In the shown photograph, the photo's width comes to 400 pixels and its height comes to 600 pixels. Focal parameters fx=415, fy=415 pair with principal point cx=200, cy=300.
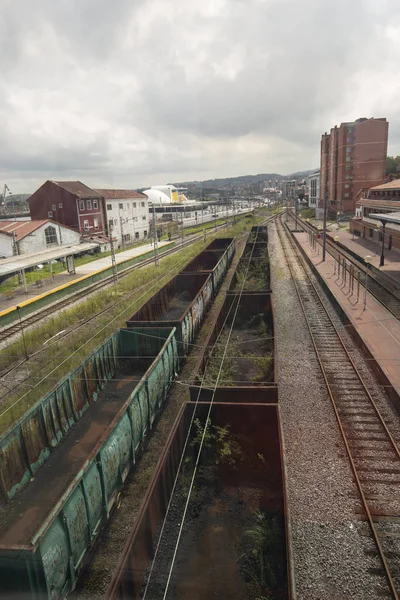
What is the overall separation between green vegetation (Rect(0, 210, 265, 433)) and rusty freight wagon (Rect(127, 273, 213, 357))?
1733mm

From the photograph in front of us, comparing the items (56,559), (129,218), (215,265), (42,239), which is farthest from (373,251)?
(56,559)

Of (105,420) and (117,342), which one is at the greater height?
(117,342)

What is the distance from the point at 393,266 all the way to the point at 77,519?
94.0 feet

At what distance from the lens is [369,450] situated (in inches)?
388

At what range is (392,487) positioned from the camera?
8.67m

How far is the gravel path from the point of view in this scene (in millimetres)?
6672

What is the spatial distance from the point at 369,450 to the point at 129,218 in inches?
1879

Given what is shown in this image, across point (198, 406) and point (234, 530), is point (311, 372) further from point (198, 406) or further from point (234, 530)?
point (234, 530)

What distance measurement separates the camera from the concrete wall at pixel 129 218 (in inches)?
2150

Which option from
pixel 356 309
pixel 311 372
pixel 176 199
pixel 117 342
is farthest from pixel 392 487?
pixel 176 199

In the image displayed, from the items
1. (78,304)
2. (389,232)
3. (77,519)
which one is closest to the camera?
(77,519)

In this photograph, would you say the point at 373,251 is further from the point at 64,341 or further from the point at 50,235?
the point at 50,235

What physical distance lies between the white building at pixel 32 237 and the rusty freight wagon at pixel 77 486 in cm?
2498

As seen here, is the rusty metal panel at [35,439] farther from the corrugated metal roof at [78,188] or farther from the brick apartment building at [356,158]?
the brick apartment building at [356,158]
